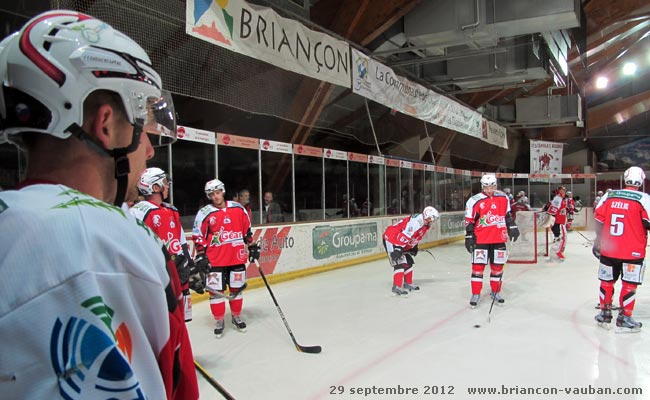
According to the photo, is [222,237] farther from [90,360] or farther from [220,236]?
[90,360]

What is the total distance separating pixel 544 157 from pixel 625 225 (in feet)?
40.7

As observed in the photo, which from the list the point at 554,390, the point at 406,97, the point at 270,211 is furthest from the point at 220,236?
the point at 406,97

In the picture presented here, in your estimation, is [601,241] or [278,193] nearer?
[601,241]

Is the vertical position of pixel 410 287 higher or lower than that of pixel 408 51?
lower

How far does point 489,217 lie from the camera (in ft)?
17.0

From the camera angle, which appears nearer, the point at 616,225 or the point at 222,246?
the point at 616,225

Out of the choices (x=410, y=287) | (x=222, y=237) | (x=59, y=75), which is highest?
(x=59, y=75)

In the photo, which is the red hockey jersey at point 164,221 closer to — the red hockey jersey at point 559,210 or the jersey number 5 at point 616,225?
the jersey number 5 at point 616,225

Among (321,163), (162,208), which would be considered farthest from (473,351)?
(321,163)

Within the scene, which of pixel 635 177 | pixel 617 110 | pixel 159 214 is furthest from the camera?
pixel 617 110

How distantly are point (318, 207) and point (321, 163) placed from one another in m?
0.82

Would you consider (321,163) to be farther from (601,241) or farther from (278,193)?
(601,241)

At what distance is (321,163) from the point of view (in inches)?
321

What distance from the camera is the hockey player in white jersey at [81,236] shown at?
0.46 meters
